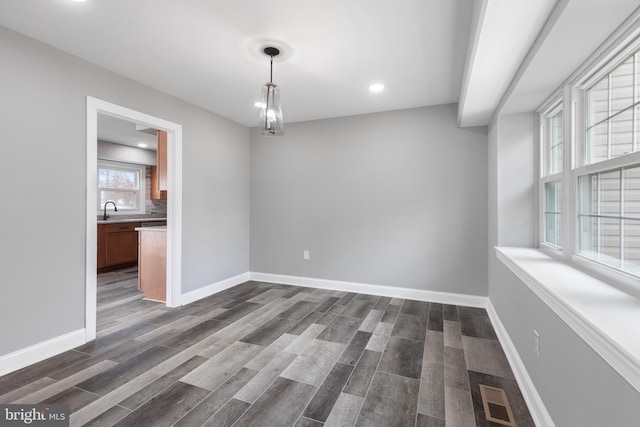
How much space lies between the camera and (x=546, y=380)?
156 centimetres

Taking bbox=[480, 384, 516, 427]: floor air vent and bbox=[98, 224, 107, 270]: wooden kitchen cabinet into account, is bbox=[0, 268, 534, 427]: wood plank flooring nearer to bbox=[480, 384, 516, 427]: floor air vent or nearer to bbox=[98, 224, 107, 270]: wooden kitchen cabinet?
bbox=[480, 384, 516, 427]: floor air vent

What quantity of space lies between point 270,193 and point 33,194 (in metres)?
2.72

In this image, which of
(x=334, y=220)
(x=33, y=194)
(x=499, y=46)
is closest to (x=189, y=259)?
(x=33, y=194)

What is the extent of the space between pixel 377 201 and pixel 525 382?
2444 millimetres

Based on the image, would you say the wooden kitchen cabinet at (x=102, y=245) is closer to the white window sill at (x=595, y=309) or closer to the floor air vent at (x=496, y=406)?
the floor air vent at (x=496, y=406)

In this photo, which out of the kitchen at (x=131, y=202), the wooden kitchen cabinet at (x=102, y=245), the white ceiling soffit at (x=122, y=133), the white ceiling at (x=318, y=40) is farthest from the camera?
the wooden kitchen cabinet at (x=102, y=245)

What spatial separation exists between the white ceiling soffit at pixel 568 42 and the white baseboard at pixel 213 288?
3.89 meters

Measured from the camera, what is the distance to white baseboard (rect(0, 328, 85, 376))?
2.11 m

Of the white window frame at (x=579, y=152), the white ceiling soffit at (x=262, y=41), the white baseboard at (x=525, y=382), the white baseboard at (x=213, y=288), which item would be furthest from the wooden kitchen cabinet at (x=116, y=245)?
the white window frame at (x=579, y=152)

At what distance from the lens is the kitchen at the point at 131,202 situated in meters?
3.74

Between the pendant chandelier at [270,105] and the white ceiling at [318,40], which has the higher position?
the white ceiling at [318,40]

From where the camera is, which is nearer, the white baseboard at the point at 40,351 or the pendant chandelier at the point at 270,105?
the white baseboard at the point at 40,351

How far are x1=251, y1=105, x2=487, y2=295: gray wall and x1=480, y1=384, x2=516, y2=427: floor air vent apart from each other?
1.78 metres

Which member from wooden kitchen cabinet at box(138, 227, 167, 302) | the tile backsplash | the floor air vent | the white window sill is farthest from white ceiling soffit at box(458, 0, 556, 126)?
the tile backsplash
